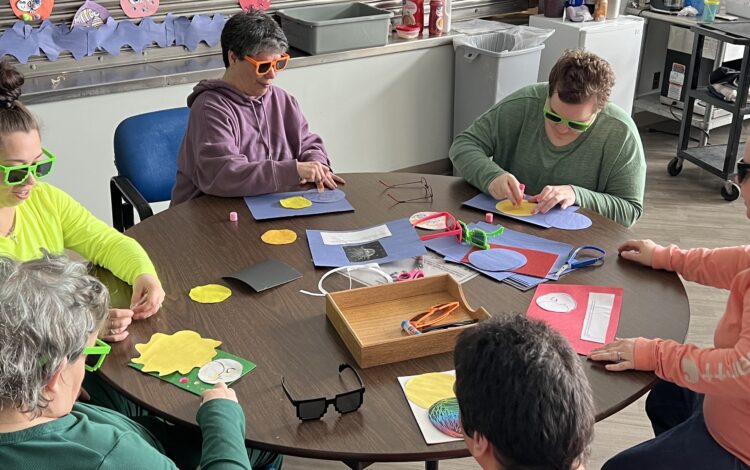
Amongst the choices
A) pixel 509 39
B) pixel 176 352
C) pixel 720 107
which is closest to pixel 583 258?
pixel 176 352

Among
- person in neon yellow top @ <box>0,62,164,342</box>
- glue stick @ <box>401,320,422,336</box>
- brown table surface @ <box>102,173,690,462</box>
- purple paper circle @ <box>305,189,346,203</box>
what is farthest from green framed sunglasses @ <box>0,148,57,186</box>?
glue stick @ <box>401,320,422,336</box>

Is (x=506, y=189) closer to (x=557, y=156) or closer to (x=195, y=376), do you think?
(x=557, y=156)

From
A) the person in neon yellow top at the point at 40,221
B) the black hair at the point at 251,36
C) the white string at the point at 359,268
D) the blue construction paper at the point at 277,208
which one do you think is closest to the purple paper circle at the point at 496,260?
the white string at the point at 359,268

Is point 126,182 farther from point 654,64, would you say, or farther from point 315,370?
point 654,64

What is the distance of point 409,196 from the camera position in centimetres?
250

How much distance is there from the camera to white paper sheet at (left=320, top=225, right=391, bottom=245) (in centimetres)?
220

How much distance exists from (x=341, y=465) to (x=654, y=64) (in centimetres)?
394

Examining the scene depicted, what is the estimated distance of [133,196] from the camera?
2.71 metres

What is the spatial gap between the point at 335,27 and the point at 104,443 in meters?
2.97

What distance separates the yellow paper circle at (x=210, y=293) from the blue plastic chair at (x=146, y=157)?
37.3 inches

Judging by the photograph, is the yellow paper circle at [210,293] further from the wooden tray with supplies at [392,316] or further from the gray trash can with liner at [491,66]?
the gray trash can with liner at [491,66]

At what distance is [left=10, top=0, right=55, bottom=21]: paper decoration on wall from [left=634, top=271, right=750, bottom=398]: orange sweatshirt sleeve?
2.83 metres

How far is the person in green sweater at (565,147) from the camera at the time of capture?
240 centimetres

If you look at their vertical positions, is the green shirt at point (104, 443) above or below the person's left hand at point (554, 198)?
below
